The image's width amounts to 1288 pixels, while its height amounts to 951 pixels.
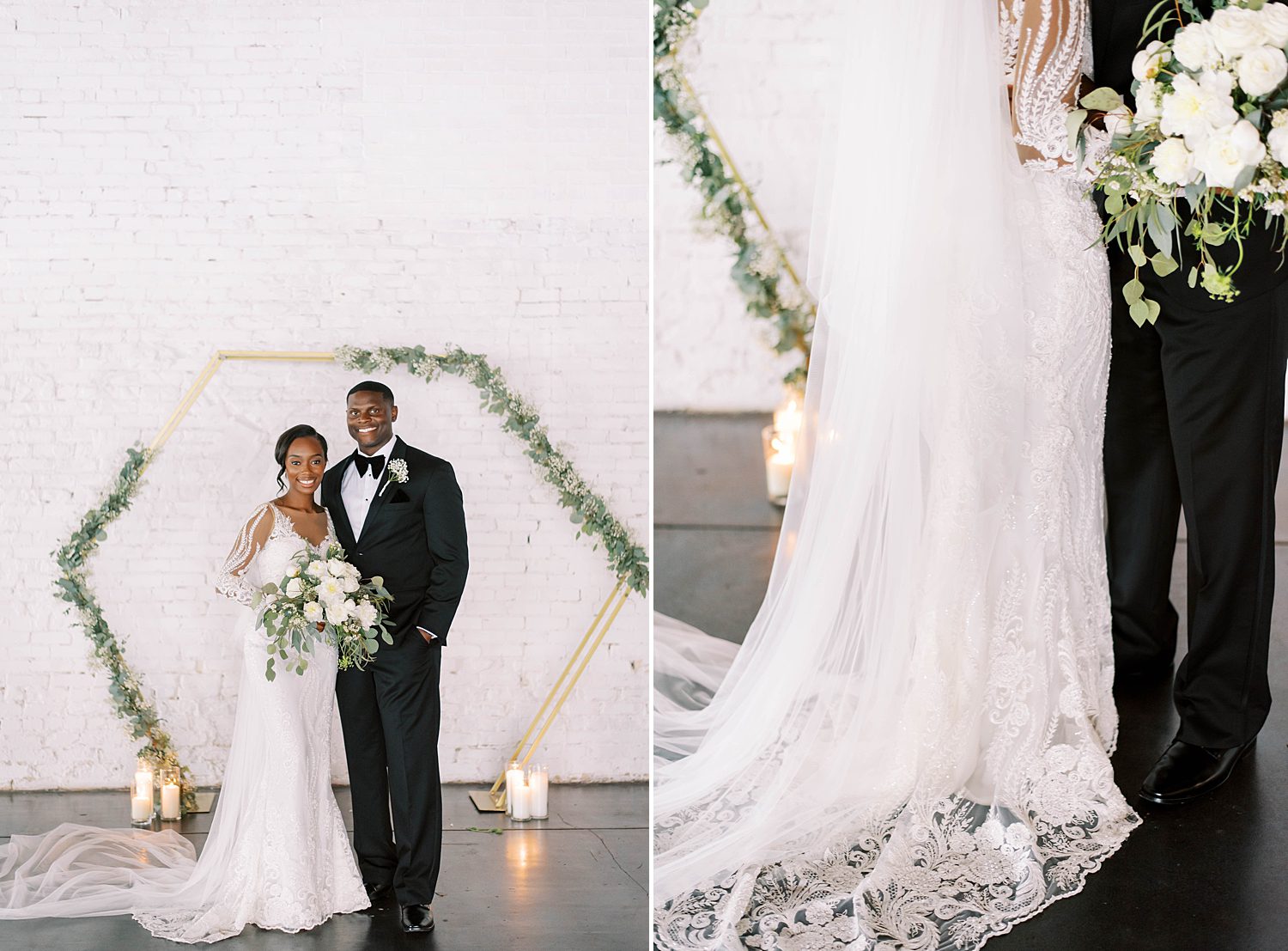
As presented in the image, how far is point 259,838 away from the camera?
383 centimetres

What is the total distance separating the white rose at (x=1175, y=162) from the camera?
1966mm

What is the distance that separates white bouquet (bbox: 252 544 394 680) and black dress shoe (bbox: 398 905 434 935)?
842 mm

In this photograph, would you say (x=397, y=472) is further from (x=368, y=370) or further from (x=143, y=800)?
(x=143, y=800)

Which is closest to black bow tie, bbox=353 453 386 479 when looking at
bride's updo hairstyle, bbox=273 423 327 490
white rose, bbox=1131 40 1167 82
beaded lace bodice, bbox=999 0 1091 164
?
bride's updo hairstyle, bbox=273 423 327 490

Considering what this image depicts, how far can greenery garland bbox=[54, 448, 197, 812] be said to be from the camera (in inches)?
199

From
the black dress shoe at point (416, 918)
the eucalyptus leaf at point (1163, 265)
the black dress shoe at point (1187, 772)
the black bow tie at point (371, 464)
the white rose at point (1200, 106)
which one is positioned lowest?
the black dress shoe at point (416, 918)

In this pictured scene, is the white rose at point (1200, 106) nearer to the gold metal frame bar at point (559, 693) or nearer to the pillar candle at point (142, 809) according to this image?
the gold metal frame bar at point (559, 693)

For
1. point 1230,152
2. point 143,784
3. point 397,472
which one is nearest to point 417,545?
point 397,472

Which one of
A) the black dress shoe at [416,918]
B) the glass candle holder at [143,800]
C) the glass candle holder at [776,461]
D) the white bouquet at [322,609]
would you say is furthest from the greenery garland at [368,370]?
the black dress shoe at [416,918]

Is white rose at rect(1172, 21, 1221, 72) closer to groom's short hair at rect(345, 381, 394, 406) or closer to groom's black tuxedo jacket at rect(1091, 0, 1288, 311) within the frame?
groom's black tuxedo jacket at rect(1091, 0, 1288, 311)

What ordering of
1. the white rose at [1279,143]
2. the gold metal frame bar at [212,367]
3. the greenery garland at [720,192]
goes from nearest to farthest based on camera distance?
the white rose at [1279,143] < the greenery garland at [720,192] < the gold metal frame bar at [212,367]

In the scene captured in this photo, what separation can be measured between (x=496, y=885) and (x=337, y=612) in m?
1.28

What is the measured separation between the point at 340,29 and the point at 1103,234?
3801 millimetres

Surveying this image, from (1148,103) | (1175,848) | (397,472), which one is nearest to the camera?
(1148,103)
